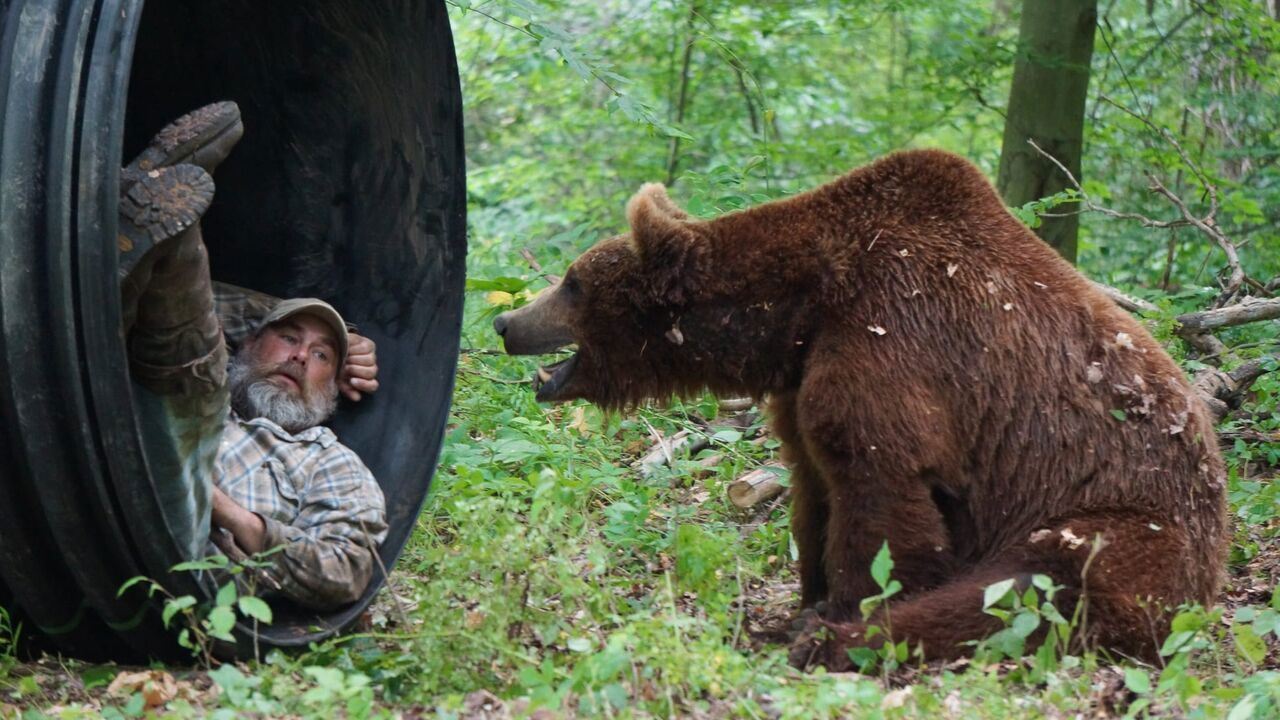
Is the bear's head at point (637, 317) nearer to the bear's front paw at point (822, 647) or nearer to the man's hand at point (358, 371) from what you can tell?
the man's hand at point (358, 371)

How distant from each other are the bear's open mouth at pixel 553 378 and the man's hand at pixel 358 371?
721 millimetres

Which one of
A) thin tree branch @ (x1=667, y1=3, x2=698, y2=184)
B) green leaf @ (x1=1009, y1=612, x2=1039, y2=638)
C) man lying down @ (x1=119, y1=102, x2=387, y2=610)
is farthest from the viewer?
thin tree branch @ (x1=667, y1=3, x2=698, y2=184)

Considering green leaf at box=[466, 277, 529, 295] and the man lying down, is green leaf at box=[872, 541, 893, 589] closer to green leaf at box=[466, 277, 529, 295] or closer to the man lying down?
the man lying down

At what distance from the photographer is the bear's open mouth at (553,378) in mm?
5516

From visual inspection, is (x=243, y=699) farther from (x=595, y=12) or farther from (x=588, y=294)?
(x=595, y=12)

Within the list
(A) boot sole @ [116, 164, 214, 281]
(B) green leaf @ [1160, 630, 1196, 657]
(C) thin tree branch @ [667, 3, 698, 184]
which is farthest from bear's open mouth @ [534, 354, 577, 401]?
(C) thin tree branch @ [667, 3, 698, 184]

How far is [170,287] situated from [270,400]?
1447 millimetres

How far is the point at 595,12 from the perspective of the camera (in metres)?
12.6

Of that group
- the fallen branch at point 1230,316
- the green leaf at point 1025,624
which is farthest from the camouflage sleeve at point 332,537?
the fallen branch at point 1230,316

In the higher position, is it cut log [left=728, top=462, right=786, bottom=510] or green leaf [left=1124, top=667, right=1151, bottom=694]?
cut log [left=728, top=462, right=786, bottom=510]

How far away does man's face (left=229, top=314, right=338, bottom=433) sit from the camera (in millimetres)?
5586

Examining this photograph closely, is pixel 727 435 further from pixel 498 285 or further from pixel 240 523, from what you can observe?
pixel 240 523

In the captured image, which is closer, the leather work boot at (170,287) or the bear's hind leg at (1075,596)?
the leather work boot at (170,287)

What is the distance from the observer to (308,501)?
→ 5.15 metres
